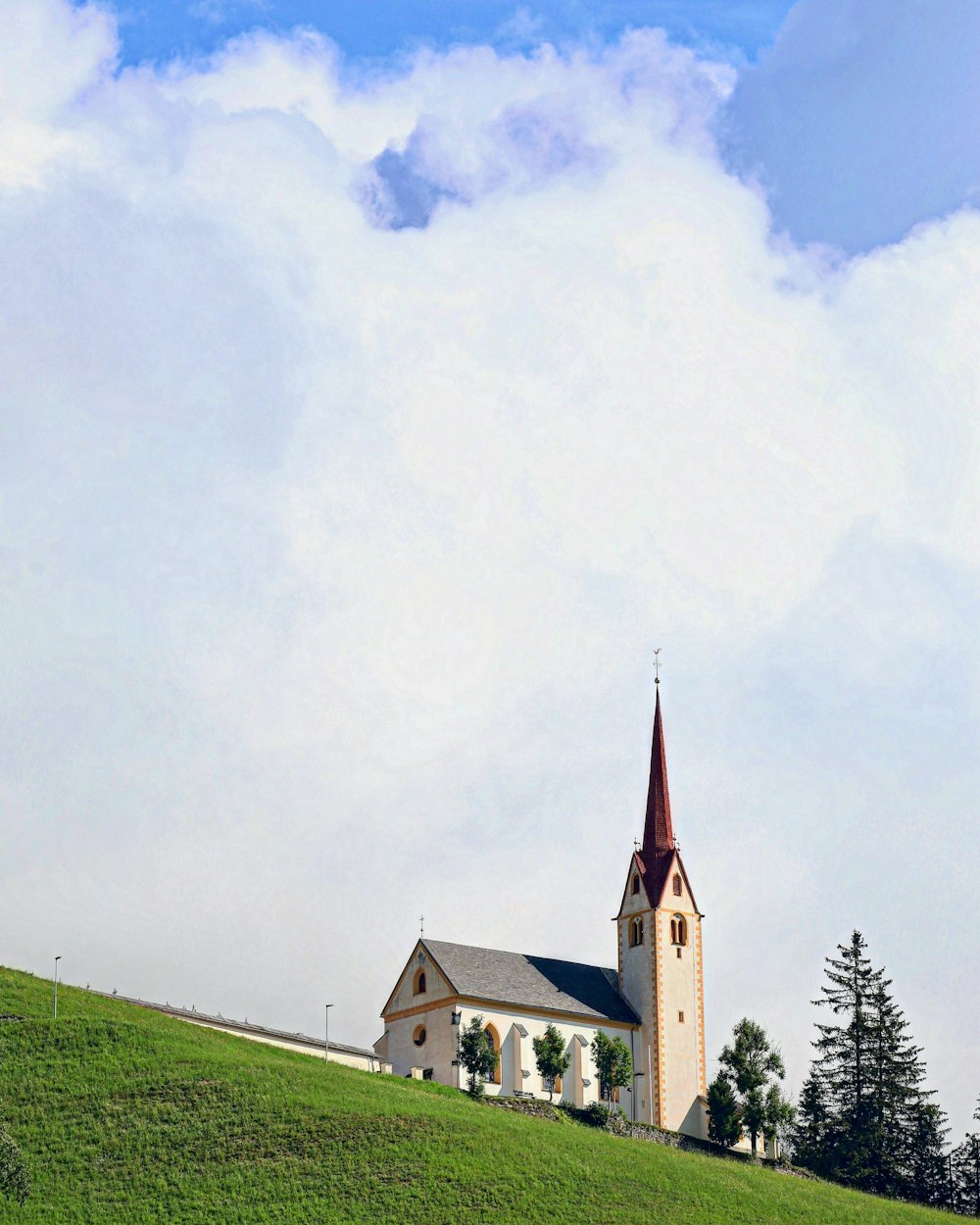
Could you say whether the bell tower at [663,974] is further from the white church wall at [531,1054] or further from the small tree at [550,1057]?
the small tree at [550,1057]

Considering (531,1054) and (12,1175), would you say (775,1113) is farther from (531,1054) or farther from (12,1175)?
(12,1175)

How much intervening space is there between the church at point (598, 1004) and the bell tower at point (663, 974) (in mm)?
53

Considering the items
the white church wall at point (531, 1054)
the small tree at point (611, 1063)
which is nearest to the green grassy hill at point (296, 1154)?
the white church wall at point (531, 1054)

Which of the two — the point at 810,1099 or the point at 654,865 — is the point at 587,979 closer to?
the point at 654,865

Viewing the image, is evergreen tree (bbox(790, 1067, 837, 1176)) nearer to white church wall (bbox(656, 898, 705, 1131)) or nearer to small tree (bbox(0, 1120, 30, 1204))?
white church wall (bbox(656, 898, 705, 1131))

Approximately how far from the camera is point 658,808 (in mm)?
90625

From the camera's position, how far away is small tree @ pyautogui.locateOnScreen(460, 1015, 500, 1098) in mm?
75000

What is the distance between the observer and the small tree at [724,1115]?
79438mm

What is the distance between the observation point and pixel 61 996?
243 feet

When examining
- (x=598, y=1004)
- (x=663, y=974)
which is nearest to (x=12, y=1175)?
(x=598, y=1004)

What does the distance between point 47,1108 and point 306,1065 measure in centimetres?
1226

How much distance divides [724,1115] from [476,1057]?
1364 centimetres

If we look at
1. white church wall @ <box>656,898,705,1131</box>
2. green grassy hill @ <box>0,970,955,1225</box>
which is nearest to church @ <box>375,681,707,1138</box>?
white church wall @ <box>656,898,705,1131</box>

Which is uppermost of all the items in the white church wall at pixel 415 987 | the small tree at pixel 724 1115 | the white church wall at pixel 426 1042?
the white church wall at pixel 415 987
